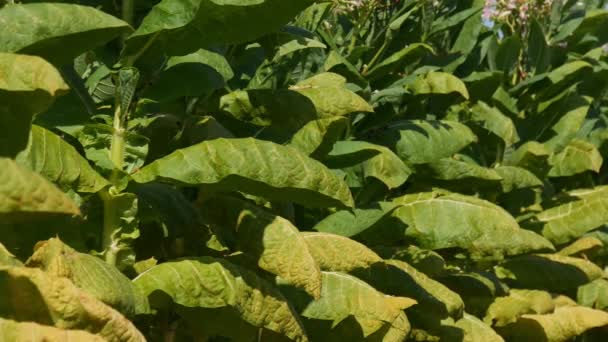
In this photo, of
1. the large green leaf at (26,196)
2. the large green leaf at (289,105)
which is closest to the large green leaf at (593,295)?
the large green leaf at (289,105)

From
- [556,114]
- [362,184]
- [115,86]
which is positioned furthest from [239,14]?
[556,114]

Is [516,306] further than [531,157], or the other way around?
[531,157]

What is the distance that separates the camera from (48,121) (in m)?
3.74

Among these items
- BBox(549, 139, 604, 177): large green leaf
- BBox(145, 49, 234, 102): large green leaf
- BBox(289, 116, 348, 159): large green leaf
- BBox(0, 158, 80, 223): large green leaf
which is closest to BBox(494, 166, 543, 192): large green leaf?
BBox(549, 139, 604, 177): large green leaf

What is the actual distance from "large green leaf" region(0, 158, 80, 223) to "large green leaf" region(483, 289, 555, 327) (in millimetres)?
4023

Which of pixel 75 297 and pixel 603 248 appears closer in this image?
pixel 75 297

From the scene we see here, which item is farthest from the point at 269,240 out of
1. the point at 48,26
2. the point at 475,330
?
the point at 475,330

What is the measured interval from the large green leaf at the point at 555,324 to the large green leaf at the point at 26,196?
4278 millimetres

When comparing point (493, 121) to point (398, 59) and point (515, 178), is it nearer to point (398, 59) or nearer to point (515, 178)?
point (515, 178)

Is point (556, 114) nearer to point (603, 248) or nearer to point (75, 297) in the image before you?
point (603, 248)

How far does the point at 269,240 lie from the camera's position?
392 cm

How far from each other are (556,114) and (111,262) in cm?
440

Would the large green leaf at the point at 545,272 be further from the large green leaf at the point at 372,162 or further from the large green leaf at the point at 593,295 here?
the large green leaf at the point at 372,162

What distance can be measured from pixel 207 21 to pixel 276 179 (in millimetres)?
504
